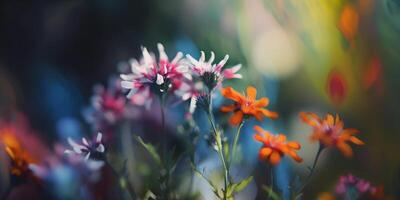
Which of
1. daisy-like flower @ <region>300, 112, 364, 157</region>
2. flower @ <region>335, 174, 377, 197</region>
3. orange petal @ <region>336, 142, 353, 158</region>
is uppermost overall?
daisy-like flower @ <region>300, 112, 364, 157</region>

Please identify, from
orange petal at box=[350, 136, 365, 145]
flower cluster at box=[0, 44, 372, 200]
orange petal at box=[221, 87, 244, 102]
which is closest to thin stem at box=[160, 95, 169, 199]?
flower cluster at box=[0, 44, 372, 200]

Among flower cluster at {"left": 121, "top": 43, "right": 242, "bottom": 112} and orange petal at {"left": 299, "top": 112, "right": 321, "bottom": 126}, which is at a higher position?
flower cluster at {"left": 121, "top": 43, "right": 242, "bottom": 112}

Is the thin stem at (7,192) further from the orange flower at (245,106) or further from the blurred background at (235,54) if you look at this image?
the orange flower at (245,106)

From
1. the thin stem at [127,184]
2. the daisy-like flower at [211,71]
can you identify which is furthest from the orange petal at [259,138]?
the thin stem at [127,184]

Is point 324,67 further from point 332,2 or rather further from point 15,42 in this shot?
point 15,42

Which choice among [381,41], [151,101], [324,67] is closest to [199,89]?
[151,101]

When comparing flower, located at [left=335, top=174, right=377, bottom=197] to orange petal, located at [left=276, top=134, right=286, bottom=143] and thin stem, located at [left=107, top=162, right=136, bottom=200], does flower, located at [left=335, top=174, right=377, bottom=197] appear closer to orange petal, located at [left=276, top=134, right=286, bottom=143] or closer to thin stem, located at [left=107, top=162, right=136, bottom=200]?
orange petal, located at [left=276, top=134, right=286, bottom=143]
